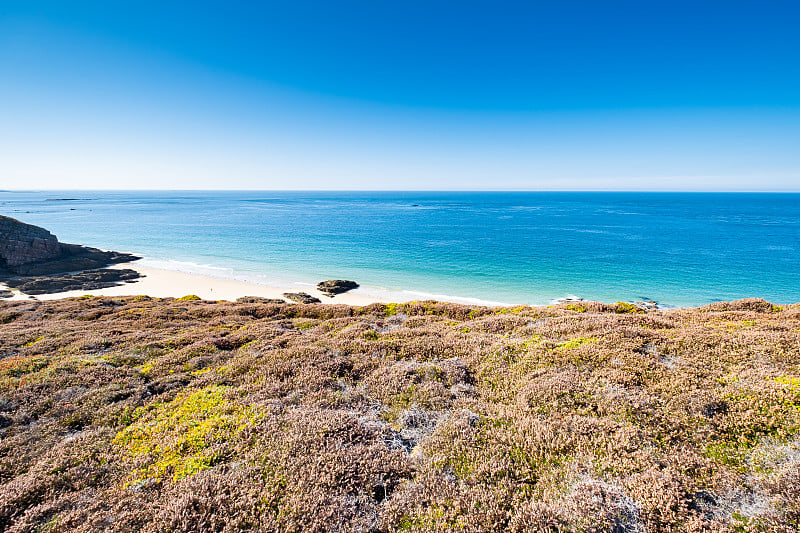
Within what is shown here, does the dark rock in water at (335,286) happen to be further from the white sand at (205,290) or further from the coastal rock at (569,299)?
the coastal rock at (569,299)

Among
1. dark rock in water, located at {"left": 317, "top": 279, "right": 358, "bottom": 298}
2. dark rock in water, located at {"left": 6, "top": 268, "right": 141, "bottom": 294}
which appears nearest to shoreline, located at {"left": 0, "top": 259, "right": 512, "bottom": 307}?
dark rock in water, located at {"left": 317, "top": 279, "right": 358, "bottom": 298}

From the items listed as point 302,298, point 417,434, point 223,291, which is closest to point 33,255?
point 223,291

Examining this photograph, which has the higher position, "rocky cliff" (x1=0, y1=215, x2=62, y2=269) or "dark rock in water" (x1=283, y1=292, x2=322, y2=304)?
"rocky cliff" (x1=0, y1=215, x2=62, y2=269)

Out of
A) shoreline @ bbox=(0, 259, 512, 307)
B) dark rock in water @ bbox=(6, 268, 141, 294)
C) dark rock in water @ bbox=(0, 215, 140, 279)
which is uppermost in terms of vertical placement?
dark rock in water @ bbox=(0, 215, 140, 279)

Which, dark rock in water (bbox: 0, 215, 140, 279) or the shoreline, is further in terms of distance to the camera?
dark rock in water (bbox: 0, 215, 140, 279)

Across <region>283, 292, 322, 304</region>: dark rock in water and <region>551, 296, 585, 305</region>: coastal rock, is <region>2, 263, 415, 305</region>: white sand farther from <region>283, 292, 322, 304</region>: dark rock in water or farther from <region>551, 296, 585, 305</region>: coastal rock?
<region>551, 296, 585, 305</region>: coastal rock

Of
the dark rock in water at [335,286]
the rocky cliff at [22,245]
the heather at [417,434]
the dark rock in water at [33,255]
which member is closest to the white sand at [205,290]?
the dark rock in water at [335,286]

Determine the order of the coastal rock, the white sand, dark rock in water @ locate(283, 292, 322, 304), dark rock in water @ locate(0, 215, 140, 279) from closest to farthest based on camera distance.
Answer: the coastal rock
dark rock in water @ locate(283, 292, 322, 304)
the white sand
dark rock in water @ locate(0, 215, 140, 279)
